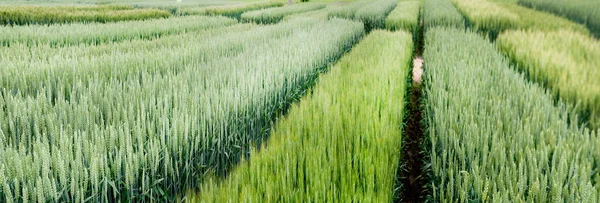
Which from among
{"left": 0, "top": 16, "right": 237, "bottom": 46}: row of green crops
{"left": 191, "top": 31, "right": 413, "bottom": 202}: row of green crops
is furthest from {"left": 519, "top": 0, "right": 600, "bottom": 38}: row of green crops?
{"left": 0, "top": 16, "right": 237, "bottom": 46}: row of green crops

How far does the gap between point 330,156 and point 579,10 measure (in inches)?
494

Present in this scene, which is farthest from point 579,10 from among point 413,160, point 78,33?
point 78,33

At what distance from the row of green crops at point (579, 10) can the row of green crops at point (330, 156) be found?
8.35m

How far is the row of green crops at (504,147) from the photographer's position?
4.63 feet

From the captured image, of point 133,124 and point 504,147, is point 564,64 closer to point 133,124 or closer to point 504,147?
point 504,147

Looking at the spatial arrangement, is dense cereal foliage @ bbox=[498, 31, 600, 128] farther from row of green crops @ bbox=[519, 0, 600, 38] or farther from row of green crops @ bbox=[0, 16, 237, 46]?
row of green crops @ bbox=[0, 16, 237, 46]

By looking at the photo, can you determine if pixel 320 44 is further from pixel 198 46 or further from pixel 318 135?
pixel 318 135

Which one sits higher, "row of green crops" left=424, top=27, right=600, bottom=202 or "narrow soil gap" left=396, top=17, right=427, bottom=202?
"row of green crops" left=424, top=27, right=600, bottom=202

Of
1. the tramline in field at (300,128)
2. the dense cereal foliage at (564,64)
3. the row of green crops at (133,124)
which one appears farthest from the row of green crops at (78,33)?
the dense cereal foliage at (564,64)

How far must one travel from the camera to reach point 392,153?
199cm

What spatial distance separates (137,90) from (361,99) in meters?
1.50

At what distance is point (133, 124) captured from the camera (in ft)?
5.79

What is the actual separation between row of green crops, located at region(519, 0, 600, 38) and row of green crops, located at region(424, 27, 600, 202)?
7.54 m

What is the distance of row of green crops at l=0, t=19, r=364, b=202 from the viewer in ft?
4.52
